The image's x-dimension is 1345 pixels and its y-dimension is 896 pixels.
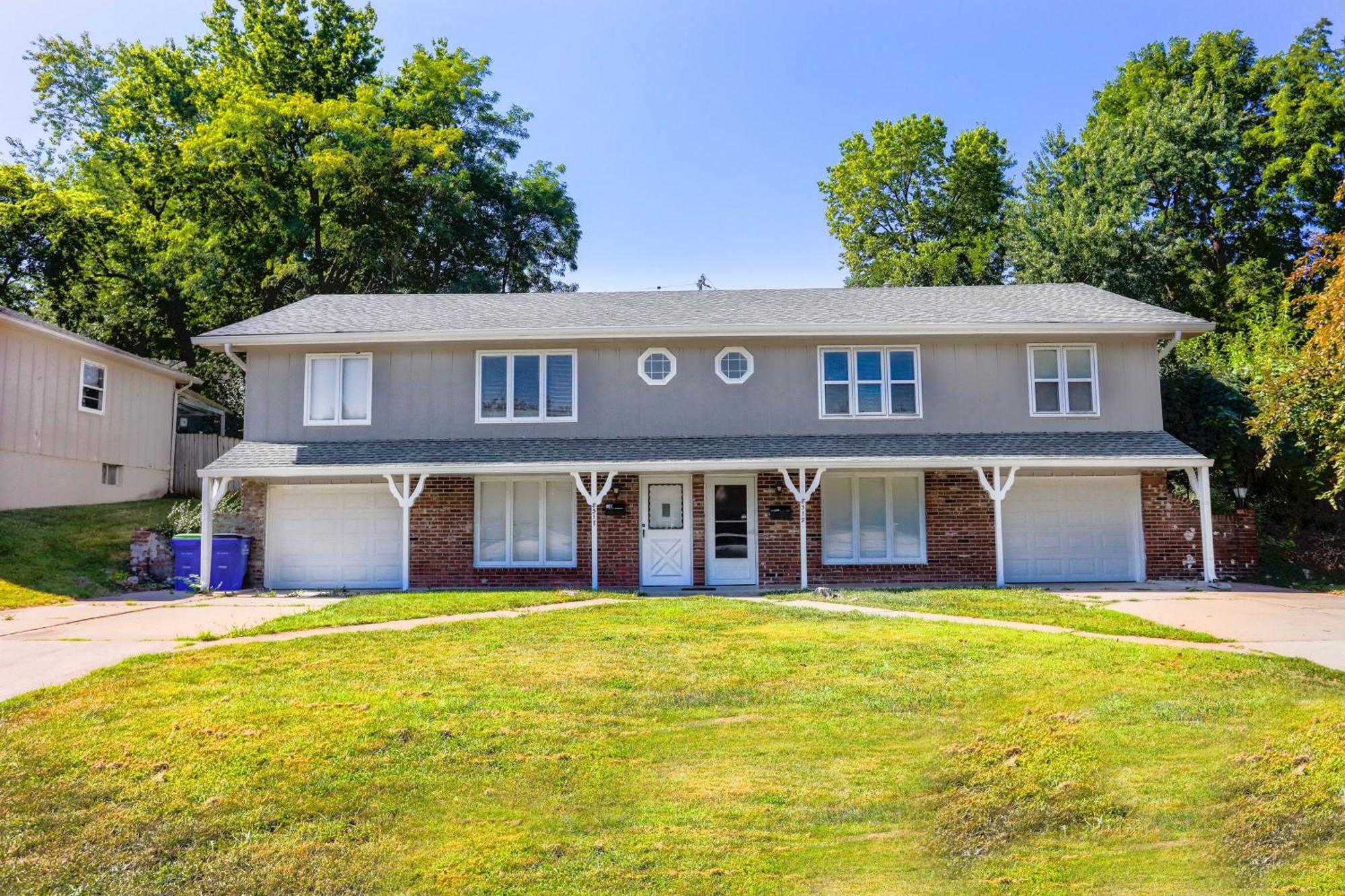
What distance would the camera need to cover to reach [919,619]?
1100 cm

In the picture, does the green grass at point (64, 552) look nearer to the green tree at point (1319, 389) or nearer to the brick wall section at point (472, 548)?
the brick wall section at point (472, 548)

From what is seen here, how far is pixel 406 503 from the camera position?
601 inches

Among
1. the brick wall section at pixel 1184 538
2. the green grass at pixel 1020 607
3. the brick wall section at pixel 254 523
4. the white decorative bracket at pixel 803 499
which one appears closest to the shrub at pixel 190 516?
the brick wall section at pixel 254 523

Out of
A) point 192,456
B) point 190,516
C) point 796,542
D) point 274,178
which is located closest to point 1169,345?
point 796,542

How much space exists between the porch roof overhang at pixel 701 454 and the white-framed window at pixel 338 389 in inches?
18.8

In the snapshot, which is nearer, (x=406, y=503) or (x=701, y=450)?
(x=406, y=503)

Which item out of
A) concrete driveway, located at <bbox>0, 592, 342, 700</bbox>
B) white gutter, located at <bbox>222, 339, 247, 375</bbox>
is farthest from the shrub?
white gutter, located at <bbox>222, 339, 247, 375</bbox>

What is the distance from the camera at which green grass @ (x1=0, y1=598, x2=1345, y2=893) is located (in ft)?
14.1

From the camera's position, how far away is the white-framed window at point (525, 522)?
16312mm

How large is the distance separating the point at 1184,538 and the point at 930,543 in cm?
452

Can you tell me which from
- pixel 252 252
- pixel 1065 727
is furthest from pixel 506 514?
pixel 252 252

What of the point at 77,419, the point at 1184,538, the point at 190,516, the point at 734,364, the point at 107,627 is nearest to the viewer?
the point at 107,627

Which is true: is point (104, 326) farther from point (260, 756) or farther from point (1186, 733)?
point (1186, 733)

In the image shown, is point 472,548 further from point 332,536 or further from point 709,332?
point 709,332
